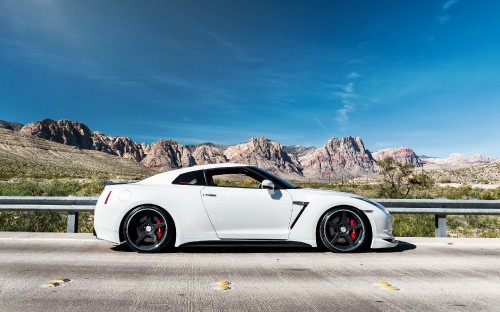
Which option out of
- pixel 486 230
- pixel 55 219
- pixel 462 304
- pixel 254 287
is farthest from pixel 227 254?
pixel 486 230

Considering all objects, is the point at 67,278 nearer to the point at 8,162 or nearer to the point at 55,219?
the point at 55,219

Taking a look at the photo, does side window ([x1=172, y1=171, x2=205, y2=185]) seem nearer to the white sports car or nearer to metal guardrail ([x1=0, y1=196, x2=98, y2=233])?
the white sports car

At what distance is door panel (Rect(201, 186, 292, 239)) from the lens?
5.68 metres

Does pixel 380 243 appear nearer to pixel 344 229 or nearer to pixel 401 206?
pixel 344 229

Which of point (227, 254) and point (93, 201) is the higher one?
point (93, 201)

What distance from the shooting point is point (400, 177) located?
4247 centimetres


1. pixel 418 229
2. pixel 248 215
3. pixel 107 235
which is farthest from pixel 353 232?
pixel 418 229

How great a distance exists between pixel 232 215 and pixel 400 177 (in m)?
40.4

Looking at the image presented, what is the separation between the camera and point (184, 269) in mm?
4867

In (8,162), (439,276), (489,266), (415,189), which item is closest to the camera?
(439,276)

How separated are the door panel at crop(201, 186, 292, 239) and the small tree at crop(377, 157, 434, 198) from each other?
1420 inches

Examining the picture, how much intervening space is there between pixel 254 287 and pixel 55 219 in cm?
800

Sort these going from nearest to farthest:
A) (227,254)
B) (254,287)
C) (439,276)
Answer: (254,287), (439,276), (227,254)

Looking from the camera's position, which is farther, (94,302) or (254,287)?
(254,287)
